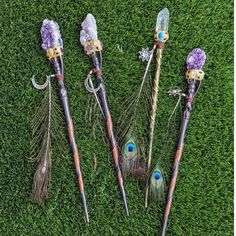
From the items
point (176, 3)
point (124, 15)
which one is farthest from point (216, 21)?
point (124, 15)

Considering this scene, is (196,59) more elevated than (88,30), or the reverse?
(88,30)

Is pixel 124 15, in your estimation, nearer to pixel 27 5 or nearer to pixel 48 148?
pixel 27 5

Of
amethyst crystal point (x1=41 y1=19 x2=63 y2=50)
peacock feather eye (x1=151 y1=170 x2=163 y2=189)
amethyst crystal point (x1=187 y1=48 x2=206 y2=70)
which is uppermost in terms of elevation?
amethyst crystal point (x1=41 y1=19 x2=63 y2=50)

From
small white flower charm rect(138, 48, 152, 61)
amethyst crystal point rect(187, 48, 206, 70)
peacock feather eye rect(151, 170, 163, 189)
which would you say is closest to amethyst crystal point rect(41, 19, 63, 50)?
small white flower charm rect(138, 48, 152, 61)

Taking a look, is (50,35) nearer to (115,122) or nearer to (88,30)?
(88,30)

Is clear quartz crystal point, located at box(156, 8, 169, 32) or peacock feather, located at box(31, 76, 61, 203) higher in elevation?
clear quartz crystal point, located at box(156, 8, 169, 32)

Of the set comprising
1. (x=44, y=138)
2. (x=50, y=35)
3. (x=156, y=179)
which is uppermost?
(x=50, y=35)

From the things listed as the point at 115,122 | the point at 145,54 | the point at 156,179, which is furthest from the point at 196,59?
the point at 156,179

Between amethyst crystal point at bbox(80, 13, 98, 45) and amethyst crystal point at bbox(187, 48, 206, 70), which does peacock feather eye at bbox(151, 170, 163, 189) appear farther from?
amethyst crystal point at bbox(80, 13, 98, 45)
